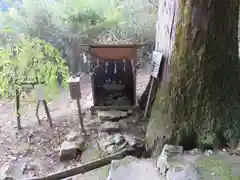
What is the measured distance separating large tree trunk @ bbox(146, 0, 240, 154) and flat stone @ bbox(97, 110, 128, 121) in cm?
82

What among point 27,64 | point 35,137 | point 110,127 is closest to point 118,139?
point 110,127

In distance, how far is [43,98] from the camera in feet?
8.73

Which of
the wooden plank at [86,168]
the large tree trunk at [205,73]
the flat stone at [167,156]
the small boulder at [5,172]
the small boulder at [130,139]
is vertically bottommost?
the small boulder at [5,172]

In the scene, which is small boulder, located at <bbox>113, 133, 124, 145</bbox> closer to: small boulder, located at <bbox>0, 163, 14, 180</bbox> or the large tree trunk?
the large tree trunk

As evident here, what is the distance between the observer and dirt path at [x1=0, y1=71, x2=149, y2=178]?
7.54 feet

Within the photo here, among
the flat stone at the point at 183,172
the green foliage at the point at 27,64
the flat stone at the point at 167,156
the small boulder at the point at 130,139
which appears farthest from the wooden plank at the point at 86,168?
the green foliage at the point at 27,64

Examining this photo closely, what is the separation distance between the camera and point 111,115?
298cm

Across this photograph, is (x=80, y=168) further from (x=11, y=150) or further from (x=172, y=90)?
(x=172, y=90)

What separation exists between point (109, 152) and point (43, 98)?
854 mm

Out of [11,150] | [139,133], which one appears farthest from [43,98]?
[139,133]

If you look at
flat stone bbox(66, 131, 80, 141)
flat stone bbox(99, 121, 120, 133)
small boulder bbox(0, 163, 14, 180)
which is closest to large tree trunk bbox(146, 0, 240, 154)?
flat stone bbox(99, 121, 120, 133)

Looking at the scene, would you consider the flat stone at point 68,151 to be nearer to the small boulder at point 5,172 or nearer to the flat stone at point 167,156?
the small boulder at point 5,172

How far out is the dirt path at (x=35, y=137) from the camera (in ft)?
7.54

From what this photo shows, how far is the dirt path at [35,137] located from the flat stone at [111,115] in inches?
4.9
